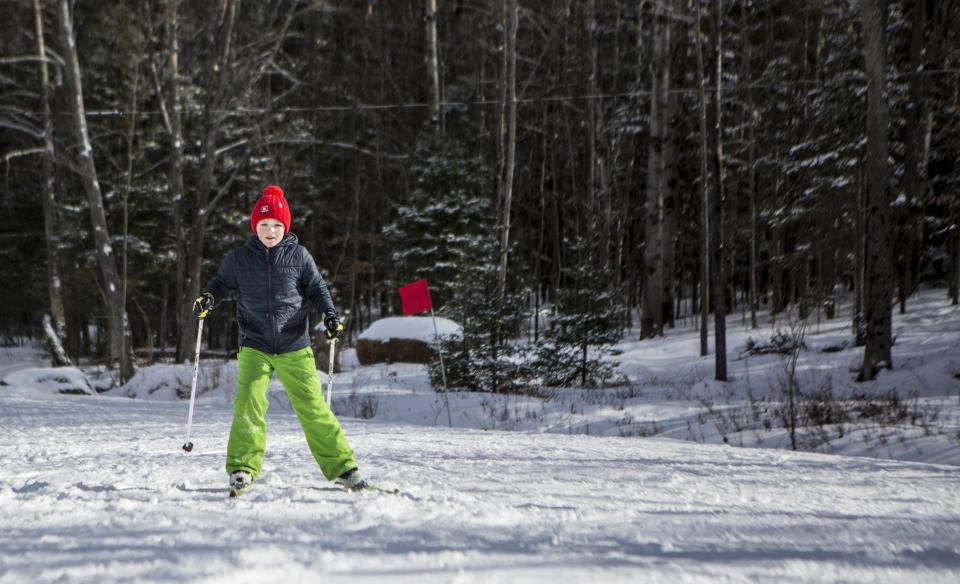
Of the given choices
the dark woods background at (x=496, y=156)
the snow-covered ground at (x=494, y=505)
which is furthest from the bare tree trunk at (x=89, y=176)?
the snow-covered ground at (x=494, y=505)

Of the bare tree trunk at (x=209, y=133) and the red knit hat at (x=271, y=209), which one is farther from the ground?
the bare tree trunk at (x=209, y=133)

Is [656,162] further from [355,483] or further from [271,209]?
[355,483]

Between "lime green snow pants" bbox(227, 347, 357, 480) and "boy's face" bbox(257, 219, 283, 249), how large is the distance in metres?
0.70

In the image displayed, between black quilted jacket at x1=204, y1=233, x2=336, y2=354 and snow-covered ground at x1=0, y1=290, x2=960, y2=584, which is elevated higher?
black quilted jacket at x1=204, y1=233, x2=336, y2=354

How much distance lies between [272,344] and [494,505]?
174 cm

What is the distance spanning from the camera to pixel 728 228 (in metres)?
23.9

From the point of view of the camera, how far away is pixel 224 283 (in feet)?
15.2

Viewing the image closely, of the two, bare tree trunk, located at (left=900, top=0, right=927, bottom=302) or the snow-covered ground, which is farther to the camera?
bare tree trunk, located at (left=900, top=0, right=927, bottom=302)

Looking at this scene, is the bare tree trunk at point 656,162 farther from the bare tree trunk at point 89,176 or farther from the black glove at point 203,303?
the black glove at point 203,303

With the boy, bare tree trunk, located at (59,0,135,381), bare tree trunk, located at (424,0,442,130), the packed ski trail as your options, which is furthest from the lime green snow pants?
bare tree trunk, located at (424,0,442,130)

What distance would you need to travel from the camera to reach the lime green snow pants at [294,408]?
4270 mm

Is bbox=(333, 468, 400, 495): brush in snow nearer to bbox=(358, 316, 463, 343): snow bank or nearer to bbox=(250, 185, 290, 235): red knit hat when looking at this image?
bbox=(250, 185, 290, 235): red knit hat

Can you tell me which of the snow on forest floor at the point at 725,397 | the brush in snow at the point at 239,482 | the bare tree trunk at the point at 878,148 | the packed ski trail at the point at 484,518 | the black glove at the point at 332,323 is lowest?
the snow on forest floor at the point at 725,397

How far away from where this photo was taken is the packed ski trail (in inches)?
110
